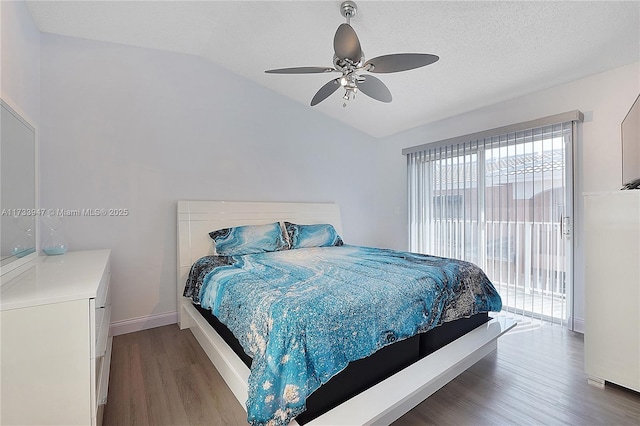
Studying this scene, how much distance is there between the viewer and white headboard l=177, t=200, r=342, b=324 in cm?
286

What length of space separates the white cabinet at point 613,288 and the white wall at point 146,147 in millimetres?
2960

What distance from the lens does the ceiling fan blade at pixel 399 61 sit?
1801 millimetres

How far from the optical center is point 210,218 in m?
3.04

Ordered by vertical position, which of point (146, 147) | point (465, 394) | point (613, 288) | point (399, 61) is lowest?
point (465, 394)

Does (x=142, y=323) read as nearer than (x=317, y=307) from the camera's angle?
No

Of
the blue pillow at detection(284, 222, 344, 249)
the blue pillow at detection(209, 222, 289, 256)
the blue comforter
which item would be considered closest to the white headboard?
the blue pillow at detection(209, 222, 289, 256)

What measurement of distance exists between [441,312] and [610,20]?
2.36m

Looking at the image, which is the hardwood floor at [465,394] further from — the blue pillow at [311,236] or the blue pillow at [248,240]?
the blue pillow at [311,236]

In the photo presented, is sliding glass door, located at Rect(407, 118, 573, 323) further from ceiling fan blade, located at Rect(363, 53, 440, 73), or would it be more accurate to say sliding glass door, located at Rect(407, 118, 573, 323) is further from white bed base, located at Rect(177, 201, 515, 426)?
ceiling fan blade, located at Rect(363, 53, 440, 73)

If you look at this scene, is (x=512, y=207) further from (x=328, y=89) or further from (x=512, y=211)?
(x=328, y=89)

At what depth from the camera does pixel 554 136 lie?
9.20ft

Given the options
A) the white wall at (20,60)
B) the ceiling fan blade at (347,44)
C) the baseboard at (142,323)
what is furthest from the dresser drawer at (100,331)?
the ceiling fan blade at (347,44)

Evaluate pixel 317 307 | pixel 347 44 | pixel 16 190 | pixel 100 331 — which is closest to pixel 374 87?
pixel 347 44

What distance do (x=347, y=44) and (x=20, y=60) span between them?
2182 millimetres
